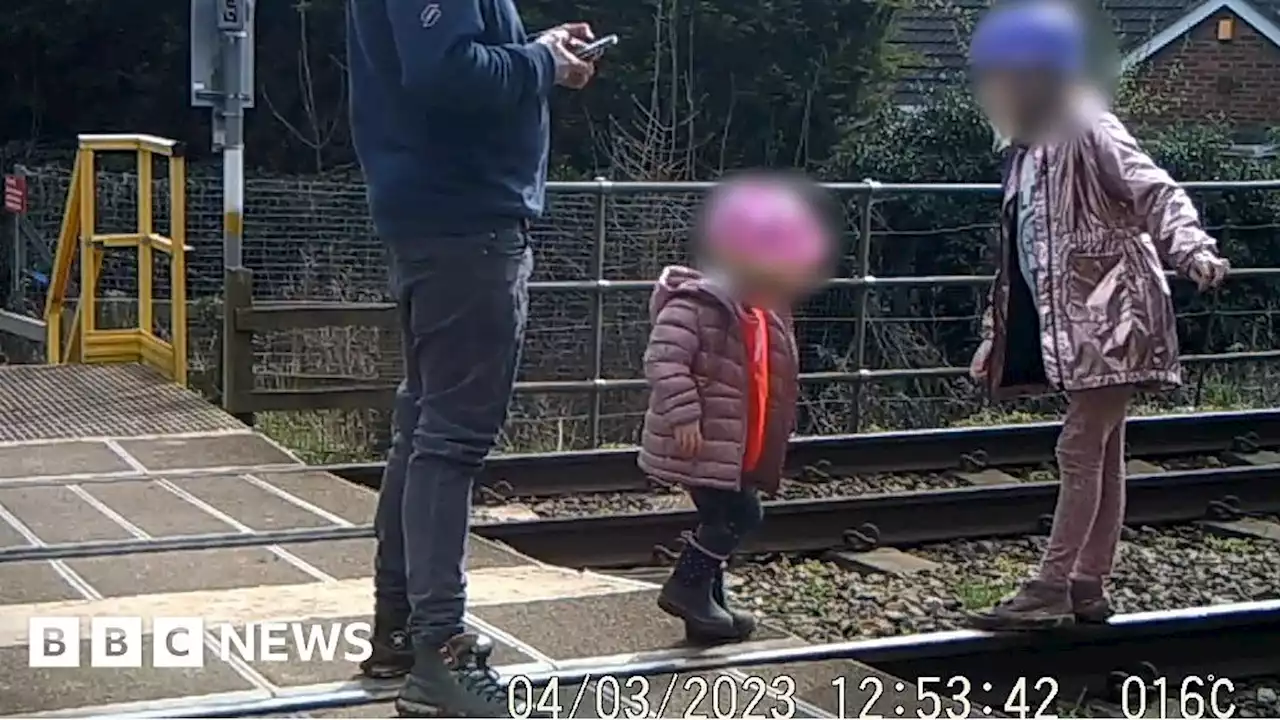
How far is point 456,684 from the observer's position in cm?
388

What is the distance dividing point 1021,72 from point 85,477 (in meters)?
3.69

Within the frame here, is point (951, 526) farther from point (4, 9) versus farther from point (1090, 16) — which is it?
point (4, 9)

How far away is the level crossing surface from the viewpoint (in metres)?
4.24

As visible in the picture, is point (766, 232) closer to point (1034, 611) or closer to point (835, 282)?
point (1034, 611)

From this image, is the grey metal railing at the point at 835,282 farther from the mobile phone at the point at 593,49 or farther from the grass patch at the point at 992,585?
the mobile phone at the point at 593,49

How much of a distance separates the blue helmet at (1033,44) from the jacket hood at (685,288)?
2.85ft

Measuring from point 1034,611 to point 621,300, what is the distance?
6.27 metres

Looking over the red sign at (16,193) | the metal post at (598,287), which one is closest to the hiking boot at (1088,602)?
the metal post at (598,287)

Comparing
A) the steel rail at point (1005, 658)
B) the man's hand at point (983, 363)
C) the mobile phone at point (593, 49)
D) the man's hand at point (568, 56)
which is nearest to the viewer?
the man's hand at point (568, 56)

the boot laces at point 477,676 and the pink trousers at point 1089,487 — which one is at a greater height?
the pink trousers at point 1089,487

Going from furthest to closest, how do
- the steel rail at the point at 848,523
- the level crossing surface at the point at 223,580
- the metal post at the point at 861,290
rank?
the metal post at the point at 861,290 → the steel rail at the point at 848,523 → the level crossing surface at the point at 223,580

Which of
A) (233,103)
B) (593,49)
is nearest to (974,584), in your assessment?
(593,49)

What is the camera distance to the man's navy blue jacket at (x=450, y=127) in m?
3.65

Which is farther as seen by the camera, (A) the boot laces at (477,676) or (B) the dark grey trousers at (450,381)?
(A) the boot laces at (477,676)
